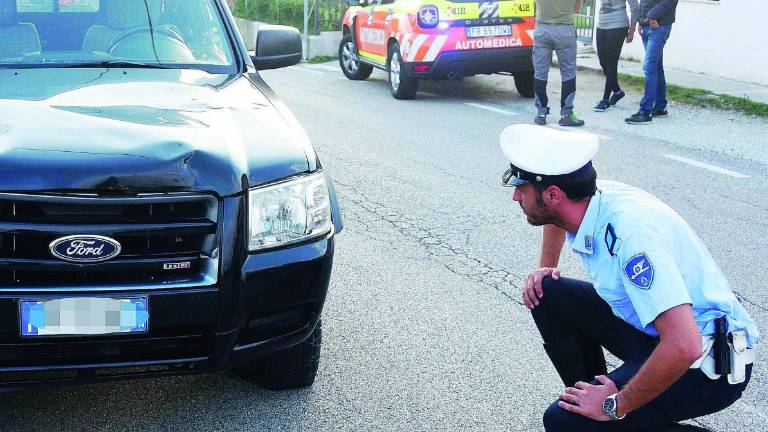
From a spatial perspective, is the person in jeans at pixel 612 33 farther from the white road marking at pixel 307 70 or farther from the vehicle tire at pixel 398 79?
the white road marking at pixel 307 70

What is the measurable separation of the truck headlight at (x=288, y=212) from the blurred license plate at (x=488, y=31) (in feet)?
28.1

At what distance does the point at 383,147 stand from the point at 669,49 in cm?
759

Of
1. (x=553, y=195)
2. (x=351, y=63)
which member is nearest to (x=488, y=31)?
(x=351, y=63)

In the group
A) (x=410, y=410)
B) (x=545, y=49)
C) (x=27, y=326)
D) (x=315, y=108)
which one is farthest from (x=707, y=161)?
(x=27, y=326)

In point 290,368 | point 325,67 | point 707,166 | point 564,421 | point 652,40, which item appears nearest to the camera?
point 564,421

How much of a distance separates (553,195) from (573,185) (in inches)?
2.6

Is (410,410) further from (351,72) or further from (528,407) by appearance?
(351,72)

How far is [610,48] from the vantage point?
37.3 feet

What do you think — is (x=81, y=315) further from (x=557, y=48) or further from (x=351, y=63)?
(x=351, y=63)

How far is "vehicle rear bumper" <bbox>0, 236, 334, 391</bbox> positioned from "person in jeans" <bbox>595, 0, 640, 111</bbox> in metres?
8.47

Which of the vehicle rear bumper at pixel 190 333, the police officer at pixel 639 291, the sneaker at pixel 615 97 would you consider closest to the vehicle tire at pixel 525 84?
the sneaker at pixel 615 97

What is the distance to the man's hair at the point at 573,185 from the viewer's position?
304 cm

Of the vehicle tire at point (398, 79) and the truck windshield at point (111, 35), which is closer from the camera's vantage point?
the truck windshield at point (111, 35)

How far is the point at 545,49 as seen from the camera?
35.5 feet
